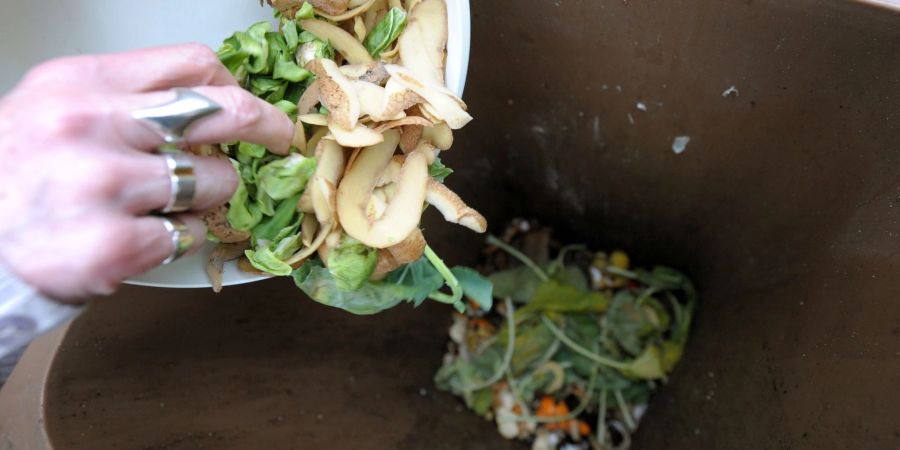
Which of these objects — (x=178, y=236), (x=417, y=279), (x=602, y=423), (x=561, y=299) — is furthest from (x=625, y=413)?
(x=178, y=236)

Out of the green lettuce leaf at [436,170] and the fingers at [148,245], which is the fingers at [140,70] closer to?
the fingers at [148,245]

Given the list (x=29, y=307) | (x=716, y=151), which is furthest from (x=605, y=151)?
(x=29, y=307)

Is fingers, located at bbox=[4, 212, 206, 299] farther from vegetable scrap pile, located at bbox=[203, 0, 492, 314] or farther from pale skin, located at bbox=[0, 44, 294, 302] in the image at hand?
vegetable scrap pile, located at bbox=[203, 0, 492, 314]

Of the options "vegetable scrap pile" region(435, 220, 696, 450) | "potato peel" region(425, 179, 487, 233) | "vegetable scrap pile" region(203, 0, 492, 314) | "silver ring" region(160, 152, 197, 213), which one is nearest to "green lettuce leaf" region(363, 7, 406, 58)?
"vegetable scrap pile" region(203, 0, 492, 314)

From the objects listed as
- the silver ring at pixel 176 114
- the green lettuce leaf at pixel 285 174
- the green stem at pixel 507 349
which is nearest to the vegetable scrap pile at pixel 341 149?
the green lettuce leaf at pixel 285 174

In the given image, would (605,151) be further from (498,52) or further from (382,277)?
(382,277)
